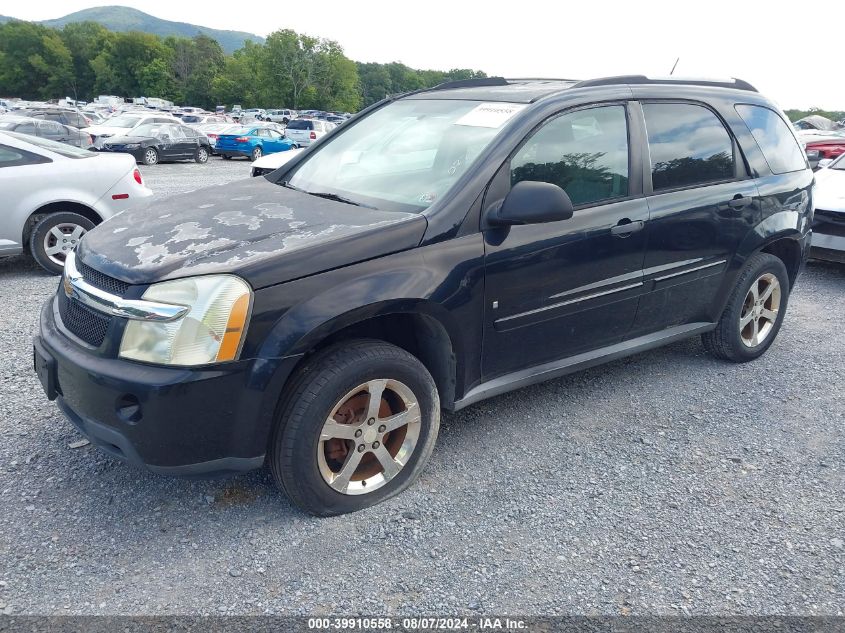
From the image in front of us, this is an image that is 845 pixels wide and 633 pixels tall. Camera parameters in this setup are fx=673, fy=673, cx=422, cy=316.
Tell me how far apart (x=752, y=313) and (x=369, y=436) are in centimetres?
304

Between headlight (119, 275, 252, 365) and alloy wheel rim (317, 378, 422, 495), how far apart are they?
528 millimetres

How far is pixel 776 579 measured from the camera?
2.56 metres

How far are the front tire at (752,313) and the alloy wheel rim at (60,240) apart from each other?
5.63 metres

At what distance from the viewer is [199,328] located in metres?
2.43

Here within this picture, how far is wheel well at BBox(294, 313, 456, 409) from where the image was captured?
2941 millimetres

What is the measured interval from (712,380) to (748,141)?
153cm

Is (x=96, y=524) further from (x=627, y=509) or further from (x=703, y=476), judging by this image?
(x=703, y=476)

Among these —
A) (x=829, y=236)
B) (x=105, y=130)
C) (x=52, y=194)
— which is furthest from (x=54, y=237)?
(x=105, y=130)

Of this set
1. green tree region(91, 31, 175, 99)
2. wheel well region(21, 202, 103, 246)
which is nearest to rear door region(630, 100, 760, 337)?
wheel well region(21, 202, 103, 246)

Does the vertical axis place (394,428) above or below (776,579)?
above

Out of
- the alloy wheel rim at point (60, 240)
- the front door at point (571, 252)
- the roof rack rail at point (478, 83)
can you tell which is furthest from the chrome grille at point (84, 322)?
the alloy wheel rim at point (60, 240)

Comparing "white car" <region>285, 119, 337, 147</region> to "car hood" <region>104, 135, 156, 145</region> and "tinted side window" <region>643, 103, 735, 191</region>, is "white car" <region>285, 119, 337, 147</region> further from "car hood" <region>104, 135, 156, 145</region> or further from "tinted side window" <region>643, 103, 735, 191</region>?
"tinted side window" <region>643, 103, 735, 191</region>

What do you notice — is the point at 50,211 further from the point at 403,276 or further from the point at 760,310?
the point at 760,310

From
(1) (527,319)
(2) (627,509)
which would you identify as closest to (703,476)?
(2) (627,509)
